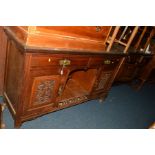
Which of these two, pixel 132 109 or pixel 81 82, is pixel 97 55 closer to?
pixel 81 82

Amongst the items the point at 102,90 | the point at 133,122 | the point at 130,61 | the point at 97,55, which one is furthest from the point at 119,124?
the point at 130,61

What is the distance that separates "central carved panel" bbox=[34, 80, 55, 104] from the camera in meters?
1.92

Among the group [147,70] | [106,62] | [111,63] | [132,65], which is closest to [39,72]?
[106,62]

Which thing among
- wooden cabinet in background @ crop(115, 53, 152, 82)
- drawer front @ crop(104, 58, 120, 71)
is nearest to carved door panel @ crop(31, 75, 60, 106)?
drawer front @ crop(104, 58, 120, 71)

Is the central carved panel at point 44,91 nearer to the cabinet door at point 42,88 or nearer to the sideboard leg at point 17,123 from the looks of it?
the cabinet door at point 42,88

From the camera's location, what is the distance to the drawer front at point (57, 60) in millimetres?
1685

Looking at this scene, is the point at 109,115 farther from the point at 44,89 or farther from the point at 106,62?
the point at 44,89

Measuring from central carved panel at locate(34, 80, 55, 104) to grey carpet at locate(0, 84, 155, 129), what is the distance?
410 mm

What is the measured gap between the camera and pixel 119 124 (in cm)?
287

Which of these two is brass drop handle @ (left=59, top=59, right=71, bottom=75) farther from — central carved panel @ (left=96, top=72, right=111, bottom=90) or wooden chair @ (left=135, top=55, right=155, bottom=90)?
wooden chair @ (left=135, top=55, right=155, bottom=90)

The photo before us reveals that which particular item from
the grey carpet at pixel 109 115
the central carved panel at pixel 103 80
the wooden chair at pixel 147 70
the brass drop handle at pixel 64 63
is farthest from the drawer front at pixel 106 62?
the wooden chair at pixel 147 70

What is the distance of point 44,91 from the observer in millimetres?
1998

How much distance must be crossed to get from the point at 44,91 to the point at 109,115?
4.96 feet

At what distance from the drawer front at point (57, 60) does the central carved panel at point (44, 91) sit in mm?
247
